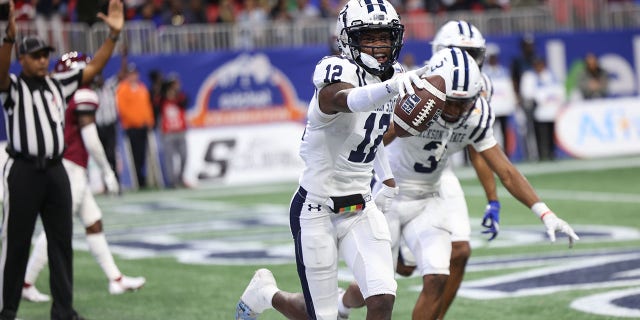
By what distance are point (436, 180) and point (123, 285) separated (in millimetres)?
3125

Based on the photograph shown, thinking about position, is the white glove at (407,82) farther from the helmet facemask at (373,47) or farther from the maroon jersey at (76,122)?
the maroon jersey at (76,122)

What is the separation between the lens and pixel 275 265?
418 inches

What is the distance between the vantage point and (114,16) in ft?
26.6

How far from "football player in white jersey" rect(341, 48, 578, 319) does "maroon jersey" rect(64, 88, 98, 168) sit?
9.14ft

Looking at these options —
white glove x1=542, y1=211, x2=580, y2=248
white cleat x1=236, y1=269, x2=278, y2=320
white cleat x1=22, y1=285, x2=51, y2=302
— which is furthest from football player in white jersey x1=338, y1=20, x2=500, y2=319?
white cleat x1=22, y1=285, x2=51, y2=302

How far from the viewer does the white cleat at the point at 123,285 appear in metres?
9.41

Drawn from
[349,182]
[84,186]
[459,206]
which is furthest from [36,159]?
[459,206]

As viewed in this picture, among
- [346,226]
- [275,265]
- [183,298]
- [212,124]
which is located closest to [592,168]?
[212,124]

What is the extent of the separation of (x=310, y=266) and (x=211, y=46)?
14.4 metres

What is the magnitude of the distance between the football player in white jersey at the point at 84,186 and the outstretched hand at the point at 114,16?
119 cm

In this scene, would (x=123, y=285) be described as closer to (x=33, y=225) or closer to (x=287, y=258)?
(x=33, y=225)

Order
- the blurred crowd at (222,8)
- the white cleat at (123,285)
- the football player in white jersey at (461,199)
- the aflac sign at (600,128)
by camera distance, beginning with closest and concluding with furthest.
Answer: the football player in white jersey at (461,199), the white cleat at (123,285), the blurred crowd at (222,8), the aflac sign at (600,128)

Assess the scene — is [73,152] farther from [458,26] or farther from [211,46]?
[211,46]

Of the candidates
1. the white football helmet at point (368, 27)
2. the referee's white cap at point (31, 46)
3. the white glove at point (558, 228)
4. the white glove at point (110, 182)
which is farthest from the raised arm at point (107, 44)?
the white glove at point (558, 228)
